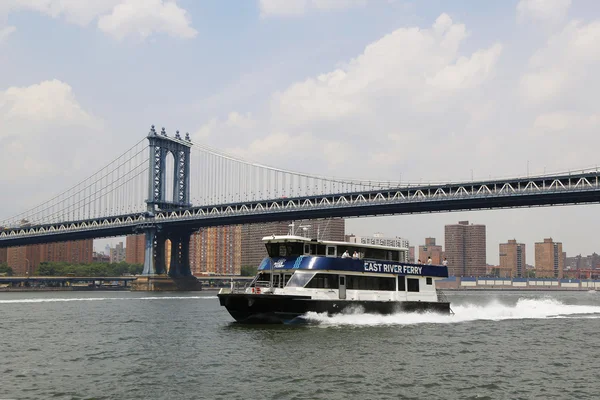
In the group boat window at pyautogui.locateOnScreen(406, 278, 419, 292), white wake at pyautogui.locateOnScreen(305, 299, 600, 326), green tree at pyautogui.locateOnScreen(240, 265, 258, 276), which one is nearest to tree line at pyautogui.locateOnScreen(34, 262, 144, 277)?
green tree at pyautogui.locateOnScreen(240, 265, 258, 276)

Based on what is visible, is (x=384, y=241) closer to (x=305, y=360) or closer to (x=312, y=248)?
(x=312, y=248)

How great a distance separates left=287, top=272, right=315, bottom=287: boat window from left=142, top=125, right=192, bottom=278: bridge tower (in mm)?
72809

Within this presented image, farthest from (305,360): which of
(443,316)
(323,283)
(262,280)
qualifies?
(443,316)

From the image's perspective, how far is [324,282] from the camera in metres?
33.8

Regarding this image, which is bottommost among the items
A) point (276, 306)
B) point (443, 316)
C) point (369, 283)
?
point (443, 316)

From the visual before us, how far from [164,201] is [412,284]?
74.1m

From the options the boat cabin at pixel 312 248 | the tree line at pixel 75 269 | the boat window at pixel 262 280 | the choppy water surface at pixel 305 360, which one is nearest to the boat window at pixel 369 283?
the boat cabin at pixel 312 248

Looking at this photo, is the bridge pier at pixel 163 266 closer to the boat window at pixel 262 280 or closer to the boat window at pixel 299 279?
the boat window at pixel 262 280

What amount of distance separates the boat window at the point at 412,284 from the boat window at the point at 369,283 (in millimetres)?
1203

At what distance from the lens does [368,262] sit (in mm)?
35812

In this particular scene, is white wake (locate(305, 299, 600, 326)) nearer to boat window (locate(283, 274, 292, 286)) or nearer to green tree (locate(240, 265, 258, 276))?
boat window (locate(283, 274, 292, 286))

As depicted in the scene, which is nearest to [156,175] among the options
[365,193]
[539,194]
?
[365,193]

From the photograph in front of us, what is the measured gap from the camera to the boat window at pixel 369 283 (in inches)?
1378

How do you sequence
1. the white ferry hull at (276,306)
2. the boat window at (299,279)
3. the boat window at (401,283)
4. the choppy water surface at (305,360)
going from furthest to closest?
the boat window at (401,283)
the boat window at (299,279)
the white ferry hull at (276,306)
the choppy water surface at (305,360)
